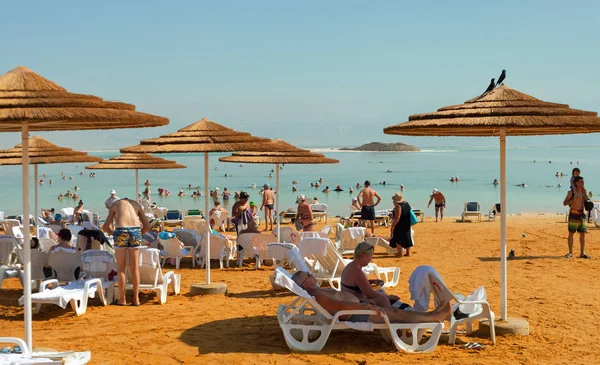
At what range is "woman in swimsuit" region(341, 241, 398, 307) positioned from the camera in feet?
20.8

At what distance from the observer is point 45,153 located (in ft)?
37.3

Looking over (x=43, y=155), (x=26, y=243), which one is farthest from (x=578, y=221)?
(x=26, y=243)

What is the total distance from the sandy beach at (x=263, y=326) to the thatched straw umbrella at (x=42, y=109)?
1465mm

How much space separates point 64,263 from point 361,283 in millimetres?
4144

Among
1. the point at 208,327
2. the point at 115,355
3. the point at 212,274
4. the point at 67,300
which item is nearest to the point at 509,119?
the point at 208,327

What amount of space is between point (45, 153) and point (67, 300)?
4.62 meters

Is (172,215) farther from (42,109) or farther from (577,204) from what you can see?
(42,109)

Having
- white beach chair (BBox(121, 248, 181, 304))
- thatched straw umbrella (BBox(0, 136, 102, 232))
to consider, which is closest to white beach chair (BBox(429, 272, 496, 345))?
white beach chair (BBox(121, 248, 181, 304))

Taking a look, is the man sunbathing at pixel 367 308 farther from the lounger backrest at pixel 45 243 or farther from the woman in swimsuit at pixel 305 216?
the woman in swimsuit at pixel 305 216

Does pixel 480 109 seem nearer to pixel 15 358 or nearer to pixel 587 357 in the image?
pixel 587 357

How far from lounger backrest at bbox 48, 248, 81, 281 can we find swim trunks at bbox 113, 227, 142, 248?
0.84 meters

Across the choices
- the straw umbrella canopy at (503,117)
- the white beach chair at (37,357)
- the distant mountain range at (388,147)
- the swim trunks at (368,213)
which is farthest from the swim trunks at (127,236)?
the distant mountain range at (388,147)

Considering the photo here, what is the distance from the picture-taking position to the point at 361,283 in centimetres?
641

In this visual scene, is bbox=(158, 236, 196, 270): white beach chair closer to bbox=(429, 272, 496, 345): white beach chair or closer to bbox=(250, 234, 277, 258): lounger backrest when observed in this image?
bbox=(250, 234, 277, 258): lounger backrest
